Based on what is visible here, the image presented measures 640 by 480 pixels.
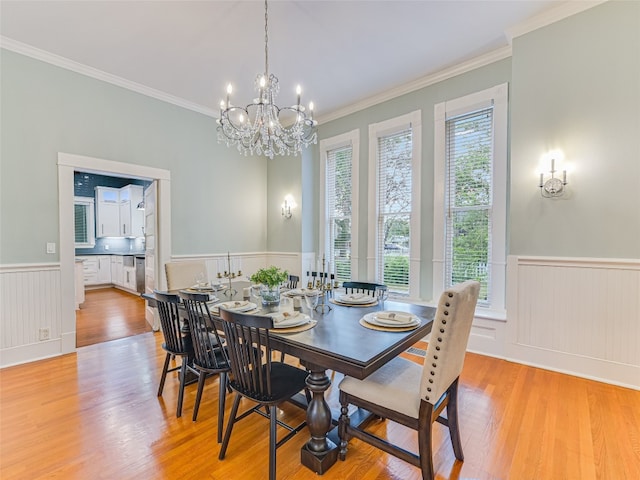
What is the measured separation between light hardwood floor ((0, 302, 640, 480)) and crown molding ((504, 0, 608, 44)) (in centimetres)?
339

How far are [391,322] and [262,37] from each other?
3052mm

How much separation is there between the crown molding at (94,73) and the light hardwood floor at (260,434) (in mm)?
3363

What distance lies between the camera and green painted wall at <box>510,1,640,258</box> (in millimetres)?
2516

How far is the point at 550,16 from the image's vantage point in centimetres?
279

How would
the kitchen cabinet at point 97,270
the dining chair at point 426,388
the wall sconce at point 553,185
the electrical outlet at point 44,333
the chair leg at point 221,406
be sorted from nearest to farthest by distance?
the dining chair at point 426,388 < the chair leg at point 221,406 < the wall sconce at point 553,185 < the electrical outlet at point 44,333 < the kitchen cabinet at point 97,270

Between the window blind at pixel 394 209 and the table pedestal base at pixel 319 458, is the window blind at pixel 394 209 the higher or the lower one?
the higher one

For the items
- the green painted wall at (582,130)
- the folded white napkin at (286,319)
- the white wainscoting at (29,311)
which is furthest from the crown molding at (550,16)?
the white wainscoting at (29,311)

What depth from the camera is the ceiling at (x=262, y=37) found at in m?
2.64

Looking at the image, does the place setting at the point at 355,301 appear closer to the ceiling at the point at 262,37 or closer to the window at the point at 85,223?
the ceiling at the point at 262,37

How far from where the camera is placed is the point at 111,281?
789 centimetres

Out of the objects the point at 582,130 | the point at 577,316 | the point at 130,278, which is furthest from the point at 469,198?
the point at 130,278

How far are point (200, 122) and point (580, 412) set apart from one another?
553 cm

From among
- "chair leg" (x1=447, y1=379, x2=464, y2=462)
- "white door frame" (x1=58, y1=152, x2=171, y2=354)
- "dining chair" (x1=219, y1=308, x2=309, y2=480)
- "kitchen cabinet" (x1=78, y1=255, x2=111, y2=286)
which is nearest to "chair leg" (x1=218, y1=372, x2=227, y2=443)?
"dining chair" (x1=219, y1=308, x2=309, y2=480)

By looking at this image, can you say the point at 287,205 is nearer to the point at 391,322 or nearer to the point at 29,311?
the point at 29,311
